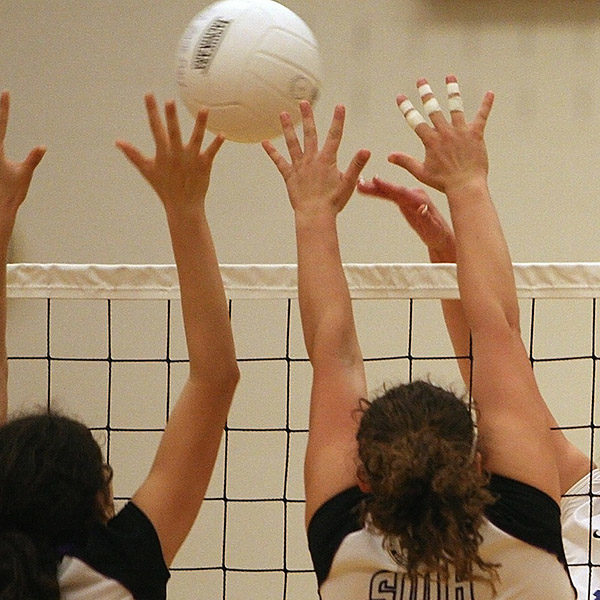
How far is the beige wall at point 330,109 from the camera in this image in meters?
3.70

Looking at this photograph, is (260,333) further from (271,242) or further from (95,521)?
(95,521)

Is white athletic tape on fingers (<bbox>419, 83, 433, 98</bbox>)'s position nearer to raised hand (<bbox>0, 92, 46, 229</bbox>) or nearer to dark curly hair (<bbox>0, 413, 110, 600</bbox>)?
raised hand (<bbox>0, 92, 46, 229</bbox>)

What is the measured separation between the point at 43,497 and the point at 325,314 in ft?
1.49

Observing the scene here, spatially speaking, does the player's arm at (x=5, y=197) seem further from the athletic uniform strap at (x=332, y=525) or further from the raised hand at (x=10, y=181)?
the athletic uniform strap at (x=332, y=525)

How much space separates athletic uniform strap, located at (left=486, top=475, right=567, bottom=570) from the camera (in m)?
1.14

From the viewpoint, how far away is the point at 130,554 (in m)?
1.15

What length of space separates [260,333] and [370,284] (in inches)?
73.6

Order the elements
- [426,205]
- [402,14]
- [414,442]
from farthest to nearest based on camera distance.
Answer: [402,14] < [426,205] < [414,442]

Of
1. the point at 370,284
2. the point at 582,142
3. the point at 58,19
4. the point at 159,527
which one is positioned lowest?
the point at 159,527

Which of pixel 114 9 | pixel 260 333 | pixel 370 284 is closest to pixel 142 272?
pixel 370 284

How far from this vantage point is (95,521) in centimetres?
116

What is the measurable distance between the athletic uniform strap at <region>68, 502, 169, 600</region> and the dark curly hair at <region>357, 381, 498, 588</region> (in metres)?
0.26

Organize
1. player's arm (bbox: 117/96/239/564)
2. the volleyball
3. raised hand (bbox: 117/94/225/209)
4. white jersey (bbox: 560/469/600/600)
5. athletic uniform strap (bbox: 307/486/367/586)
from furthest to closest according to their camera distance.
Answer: white jersey (bbox: 560/469/600/600)
the volleyball
raised hand (bbox: 117/94/225/209)
player's arm (bbox: 117/96/239/564)
athletic uniform strap (bbox: 307/486/367/586)

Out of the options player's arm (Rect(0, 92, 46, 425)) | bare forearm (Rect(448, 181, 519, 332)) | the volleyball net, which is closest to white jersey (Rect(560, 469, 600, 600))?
bare forearm (Rect(448, 181, 519, 332))
